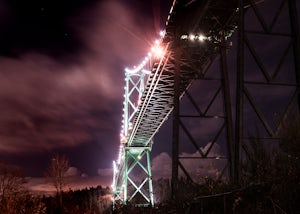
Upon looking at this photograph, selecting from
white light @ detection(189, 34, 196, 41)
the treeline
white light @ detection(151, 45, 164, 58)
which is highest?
white light @ detection(151, 45, 164, 58)

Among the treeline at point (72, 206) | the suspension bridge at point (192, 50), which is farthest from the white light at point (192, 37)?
the treeline at point (72, 206)

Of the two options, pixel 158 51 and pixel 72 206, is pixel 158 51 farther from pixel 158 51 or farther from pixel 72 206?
pixel 72 206

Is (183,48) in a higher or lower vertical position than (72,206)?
higher

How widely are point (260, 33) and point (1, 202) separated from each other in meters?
16.9

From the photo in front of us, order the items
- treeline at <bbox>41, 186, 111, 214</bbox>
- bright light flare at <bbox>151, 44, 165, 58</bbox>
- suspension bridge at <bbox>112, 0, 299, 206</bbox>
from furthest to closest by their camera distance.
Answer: treeline at <bbox>41, 186, 111, 214</bbox>
bright light flare at <bbox>151, 44, 165, 58</bbox>
suspension bridge at <bbox>112, 0, 299, 206</bbox>

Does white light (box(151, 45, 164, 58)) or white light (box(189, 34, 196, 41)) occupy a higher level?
white light (box(151, 45, 164, 58))

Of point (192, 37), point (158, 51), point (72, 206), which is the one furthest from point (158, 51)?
point (72, 206)

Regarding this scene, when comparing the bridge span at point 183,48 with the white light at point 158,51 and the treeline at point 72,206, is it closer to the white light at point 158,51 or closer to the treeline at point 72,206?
the white light at point 158,51

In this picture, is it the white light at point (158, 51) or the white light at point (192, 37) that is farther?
the white light at point (158, 51)

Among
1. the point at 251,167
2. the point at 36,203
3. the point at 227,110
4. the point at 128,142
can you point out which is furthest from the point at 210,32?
the point at 128,142

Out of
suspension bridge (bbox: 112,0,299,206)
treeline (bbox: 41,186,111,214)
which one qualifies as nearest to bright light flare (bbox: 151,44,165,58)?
suspension bridge (bbox: 112,0,299,206)

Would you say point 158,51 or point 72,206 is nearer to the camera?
point 158,51

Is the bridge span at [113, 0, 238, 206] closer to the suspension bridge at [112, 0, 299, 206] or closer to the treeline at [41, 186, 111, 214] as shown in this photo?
the suspension bridge at [112, 0, 299, 206]

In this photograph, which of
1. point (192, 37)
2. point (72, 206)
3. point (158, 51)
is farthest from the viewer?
point (72, 206)
